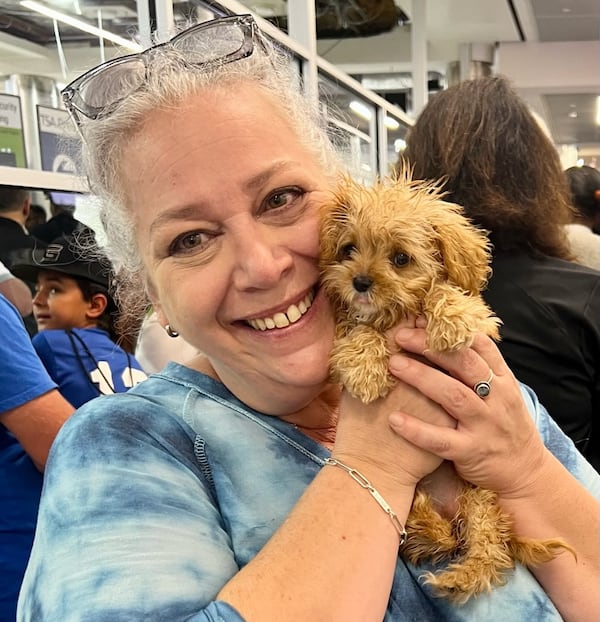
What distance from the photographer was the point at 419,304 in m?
1.08

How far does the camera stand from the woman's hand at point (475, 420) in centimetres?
95

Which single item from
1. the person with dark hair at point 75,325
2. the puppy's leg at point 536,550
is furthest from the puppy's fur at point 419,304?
the person with dark hair at point 75,325

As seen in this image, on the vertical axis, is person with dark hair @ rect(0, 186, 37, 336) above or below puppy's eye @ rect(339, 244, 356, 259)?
below

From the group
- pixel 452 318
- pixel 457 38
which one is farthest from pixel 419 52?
pixel 452 318

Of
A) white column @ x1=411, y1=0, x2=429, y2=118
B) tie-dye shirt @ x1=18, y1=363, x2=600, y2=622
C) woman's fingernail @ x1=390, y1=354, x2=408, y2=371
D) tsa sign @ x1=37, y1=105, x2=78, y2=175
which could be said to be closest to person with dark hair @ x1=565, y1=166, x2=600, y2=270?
tsa sign @ x1=37, y1=105, x2=78, y2=175

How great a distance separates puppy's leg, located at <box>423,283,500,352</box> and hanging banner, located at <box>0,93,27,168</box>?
180 centimetres

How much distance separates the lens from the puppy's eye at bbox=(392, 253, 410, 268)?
1100 millimetres

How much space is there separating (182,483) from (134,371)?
167 cm

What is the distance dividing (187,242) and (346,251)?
0.27 metres

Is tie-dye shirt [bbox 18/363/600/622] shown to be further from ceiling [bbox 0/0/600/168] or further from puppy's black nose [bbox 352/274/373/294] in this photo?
ceiling [bbox 0/0/600/168]

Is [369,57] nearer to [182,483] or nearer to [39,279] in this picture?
[39,279]

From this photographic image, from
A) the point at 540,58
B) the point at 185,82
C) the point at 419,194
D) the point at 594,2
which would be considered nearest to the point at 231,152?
the point at 185,82

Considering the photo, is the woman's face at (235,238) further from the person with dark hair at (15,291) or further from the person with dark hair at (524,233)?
the person with dark hair at (15,291)

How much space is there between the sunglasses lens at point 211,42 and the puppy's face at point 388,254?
298 millimetres
